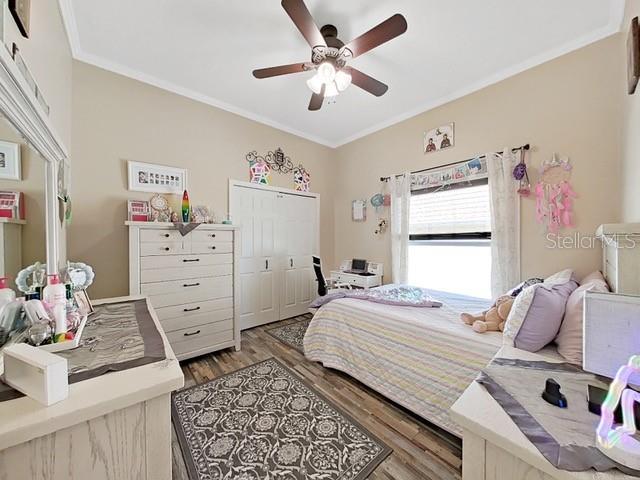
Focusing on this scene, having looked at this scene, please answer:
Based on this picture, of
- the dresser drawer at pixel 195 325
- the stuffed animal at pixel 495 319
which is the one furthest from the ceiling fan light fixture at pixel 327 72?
the dresser drawer at pixel 195 325

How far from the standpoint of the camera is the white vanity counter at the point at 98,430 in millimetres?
603

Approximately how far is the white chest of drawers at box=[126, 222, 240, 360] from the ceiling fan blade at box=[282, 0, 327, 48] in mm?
1779

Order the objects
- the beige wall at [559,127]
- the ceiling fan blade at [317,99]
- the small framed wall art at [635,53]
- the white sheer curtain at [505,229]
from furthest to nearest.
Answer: the white sheer curtain at [505,229] < the ceiling fan blade at [317,99] < the beige wall at [559,127] < the small framed wall art at [635,53]

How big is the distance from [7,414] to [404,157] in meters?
3.64

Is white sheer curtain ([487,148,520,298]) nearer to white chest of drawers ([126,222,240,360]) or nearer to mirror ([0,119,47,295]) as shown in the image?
white chest of drawers ([126,222,240,360])

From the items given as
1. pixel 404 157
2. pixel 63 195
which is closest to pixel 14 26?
pixel 63 195

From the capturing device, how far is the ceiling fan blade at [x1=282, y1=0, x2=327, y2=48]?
4.56 ft

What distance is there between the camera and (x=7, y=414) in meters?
0.61

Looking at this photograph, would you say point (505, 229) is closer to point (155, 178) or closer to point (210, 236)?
point (210, 236)

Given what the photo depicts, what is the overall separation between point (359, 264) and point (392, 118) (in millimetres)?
2126

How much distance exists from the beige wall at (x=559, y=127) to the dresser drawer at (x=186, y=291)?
110 inches

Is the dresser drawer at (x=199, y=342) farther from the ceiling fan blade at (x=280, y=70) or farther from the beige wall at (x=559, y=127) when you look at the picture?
the beige wall at (x=559, y=127)

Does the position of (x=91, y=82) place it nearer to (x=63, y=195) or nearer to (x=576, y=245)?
(x=63, y=195)

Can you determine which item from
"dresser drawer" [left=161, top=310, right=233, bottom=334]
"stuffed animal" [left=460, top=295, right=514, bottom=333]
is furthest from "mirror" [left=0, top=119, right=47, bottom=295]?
"stuffed animal" [left=460, top=295, right=514, bottom=333]
